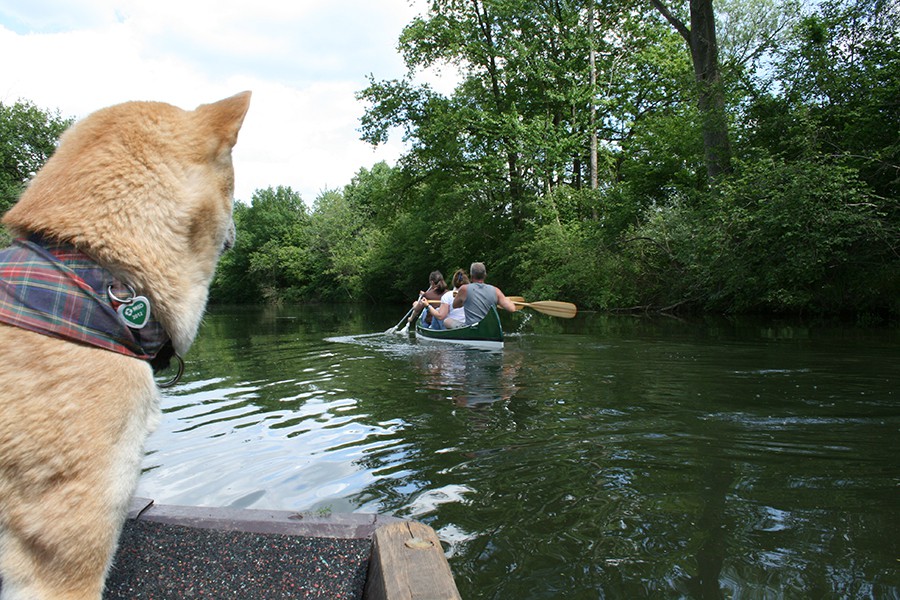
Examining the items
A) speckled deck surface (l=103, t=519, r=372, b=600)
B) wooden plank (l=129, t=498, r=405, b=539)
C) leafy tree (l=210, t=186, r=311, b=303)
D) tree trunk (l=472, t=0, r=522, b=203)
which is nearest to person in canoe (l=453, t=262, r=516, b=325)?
wooden plank (l=129, t=498, r=405, b=539)

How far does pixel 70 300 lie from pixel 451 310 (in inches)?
452

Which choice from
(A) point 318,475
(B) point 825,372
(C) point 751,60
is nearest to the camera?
(A) point 318,475

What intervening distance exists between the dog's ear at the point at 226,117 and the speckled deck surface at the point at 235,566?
1.50m

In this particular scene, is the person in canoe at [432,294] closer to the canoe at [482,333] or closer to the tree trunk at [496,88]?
the canoe at [482,333]

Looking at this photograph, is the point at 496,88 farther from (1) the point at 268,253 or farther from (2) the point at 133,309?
(1) the point at 268,253

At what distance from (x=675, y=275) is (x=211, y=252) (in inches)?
731

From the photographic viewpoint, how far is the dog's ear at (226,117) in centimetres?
174

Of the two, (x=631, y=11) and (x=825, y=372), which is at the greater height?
(x=631, y=11)

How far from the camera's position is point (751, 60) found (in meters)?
16.6

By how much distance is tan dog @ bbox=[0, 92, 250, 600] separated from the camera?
1259 mm

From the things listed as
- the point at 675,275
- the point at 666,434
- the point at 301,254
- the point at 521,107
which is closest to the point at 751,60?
the point at 675,275

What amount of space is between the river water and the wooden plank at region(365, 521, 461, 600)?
31.5 inches

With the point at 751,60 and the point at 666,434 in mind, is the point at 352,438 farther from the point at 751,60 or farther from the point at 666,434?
the point at 751,60

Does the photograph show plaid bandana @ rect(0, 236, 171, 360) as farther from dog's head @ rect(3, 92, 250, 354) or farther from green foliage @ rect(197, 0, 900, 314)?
green foliage @ rect(197, 0, 900, 314)
